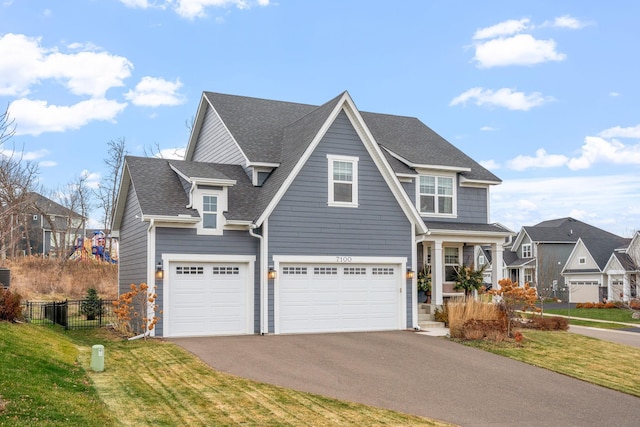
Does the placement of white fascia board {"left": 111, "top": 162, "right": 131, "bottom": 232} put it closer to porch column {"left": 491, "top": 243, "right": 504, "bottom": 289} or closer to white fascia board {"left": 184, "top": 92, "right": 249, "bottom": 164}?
white fascia board {"left": 184, "top": 92, "right": 249, "bottom": 164}

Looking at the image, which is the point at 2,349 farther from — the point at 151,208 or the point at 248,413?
the point at 151,208

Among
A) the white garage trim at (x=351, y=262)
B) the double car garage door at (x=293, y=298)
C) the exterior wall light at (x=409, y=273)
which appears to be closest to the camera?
the double car garage door at (x=293, y=298)

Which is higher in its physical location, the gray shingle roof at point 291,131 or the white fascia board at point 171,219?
the gray shingle roof at point 291,131

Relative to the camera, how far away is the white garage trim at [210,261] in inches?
749

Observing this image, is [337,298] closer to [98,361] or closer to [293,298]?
[293,298]

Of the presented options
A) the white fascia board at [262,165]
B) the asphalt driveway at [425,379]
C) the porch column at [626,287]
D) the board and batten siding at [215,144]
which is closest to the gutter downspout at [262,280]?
the asphalt driveway at [425,379]

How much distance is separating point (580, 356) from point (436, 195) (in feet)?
29.5

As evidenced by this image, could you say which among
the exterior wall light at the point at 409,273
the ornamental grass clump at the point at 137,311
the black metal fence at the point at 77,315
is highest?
the exterior wall light at the point at 409,273

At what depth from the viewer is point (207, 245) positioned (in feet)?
64.4

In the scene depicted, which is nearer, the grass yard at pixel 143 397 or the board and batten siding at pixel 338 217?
the grass yard at pixel 143 397

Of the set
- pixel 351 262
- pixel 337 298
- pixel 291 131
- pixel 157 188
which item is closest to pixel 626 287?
pixel 351 262

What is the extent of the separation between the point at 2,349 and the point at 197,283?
724 cm

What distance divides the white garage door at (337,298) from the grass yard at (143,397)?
18.9 feet

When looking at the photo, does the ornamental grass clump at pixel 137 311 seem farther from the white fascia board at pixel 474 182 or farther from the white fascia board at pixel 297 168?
the white fascia board at pixel 474 182
